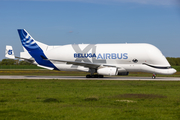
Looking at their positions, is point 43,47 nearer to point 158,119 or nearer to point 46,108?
point 46,108

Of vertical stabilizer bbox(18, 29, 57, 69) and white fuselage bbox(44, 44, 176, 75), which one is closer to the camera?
white fuselage bbox(44, 44, 176, 75)

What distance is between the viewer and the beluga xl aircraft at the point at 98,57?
37.6m

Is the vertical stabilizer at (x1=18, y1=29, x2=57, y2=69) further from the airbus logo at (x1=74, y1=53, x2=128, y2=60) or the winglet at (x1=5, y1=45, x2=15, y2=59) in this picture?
the airbus logo at (x1=74, y1=53, x2=128, y2=60)

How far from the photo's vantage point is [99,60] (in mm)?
40094

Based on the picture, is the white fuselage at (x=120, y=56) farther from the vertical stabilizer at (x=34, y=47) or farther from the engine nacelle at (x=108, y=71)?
the vertical stabilizer at (x=34, y=47)

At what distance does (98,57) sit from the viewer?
40.2 m

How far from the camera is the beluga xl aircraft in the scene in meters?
37.6

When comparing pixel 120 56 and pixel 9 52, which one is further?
pixel 9 52

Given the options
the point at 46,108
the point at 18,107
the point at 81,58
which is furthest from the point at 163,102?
the point at 81,58

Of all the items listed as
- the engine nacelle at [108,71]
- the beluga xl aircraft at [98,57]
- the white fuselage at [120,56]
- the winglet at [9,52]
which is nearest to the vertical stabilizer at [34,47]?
the beluga xl aircraft at [98,57]

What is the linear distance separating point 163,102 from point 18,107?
8.82 meters

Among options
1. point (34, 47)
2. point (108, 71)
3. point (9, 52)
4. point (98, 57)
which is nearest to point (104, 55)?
point (98, 57)

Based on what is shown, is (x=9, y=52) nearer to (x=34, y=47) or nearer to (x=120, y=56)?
(x=34, y=47)

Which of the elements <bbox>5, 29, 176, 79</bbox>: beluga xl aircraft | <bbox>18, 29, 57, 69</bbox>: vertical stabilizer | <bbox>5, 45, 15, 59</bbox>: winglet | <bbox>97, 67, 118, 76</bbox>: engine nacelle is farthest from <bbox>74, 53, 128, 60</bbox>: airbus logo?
<bbox>5, 45, 15, 59</bbox>: winglet
